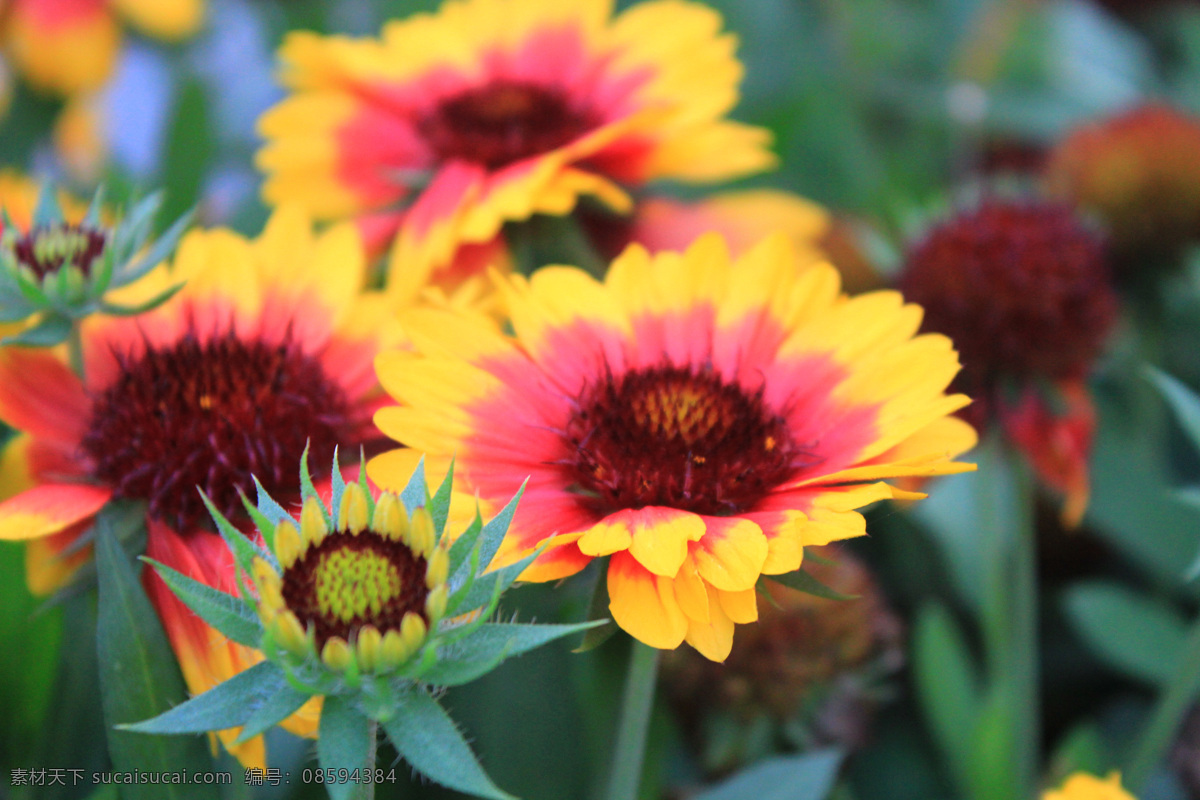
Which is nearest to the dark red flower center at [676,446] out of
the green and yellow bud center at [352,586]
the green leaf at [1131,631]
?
the green and yellow bud center at [352,586]

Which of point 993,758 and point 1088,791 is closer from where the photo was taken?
point 1088,791

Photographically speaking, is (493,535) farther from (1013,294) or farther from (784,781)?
(1013,294)

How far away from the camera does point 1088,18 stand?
126 cm

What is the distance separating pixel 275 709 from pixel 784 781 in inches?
9.9

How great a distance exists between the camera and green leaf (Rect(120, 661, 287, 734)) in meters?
0.28

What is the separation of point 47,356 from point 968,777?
1.52 feet

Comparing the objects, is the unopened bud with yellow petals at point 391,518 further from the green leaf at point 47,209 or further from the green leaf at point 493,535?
the green leaf at point 47,209

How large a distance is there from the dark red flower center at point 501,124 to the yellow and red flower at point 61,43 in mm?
449

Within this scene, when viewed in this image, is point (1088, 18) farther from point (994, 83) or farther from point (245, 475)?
point (245, 475)

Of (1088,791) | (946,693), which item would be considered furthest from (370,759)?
(946,693)

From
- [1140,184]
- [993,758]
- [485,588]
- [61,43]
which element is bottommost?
[993,758]

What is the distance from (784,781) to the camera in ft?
1.49

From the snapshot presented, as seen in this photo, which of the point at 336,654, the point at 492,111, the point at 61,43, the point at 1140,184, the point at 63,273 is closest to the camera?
the point at 336,654

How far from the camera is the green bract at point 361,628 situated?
0.27 metres
